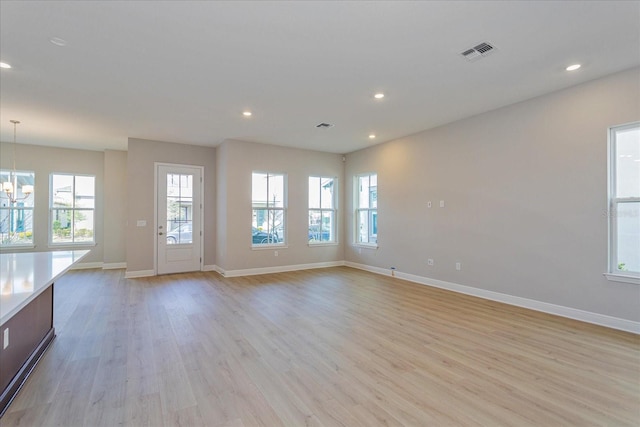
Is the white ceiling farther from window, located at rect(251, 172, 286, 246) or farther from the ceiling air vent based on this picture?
window, located at rect(251, 172, 286, 246)

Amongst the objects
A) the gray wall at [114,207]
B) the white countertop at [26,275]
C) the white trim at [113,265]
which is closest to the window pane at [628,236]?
the white countertop at [26,275]

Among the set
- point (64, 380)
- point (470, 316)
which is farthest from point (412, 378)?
point (64, 380)

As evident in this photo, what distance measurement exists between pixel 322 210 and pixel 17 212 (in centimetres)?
693

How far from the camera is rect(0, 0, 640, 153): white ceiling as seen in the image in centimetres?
244

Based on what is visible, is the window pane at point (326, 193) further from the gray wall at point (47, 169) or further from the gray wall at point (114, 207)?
the gray wall at point (47, 169)

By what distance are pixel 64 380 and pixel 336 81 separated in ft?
12.4

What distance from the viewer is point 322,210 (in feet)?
25.2

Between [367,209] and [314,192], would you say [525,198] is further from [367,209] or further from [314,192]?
[314,192]

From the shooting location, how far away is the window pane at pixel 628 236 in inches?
133

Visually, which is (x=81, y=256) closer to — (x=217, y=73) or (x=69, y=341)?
(x=69, y=341)

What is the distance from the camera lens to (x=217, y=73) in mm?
3465

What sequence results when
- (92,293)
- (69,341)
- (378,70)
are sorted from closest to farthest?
(69,341)
(378,70)
(92,293)

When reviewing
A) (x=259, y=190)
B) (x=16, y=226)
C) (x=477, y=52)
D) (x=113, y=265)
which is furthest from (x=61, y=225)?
(x=477, y=52)

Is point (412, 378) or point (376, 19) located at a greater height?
point (376, 19)
